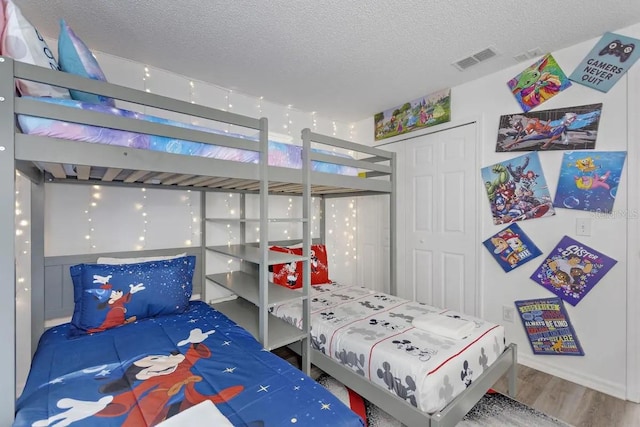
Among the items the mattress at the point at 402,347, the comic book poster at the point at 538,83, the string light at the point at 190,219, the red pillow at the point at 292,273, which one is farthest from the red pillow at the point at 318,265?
the comic book poster at the point at 538,83

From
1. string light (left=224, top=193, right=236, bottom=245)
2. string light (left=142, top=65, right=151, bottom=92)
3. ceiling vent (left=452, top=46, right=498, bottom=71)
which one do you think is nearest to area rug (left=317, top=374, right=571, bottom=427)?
string light (left=224, top=193, right=236, bottom=245)

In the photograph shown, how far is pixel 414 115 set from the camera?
2.99 meters

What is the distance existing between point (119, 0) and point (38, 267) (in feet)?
5.48

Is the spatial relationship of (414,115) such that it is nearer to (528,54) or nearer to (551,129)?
(528,54)

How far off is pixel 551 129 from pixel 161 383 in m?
2.90

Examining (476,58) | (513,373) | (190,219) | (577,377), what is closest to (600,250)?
(577,377)

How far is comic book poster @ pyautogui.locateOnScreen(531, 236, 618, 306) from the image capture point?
1.96 m

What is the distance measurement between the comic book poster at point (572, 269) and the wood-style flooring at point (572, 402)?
0.58 m

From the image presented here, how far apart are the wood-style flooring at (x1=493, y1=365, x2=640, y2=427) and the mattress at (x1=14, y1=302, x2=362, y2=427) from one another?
4.98ft

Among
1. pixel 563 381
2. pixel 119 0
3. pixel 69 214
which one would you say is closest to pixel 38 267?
pixel 69 214

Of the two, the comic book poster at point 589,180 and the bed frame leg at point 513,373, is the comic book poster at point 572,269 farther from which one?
the bed frame leg at point 513,373

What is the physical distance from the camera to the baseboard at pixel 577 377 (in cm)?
187

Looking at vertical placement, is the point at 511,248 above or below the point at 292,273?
above

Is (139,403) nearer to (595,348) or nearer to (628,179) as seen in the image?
(595,348)
